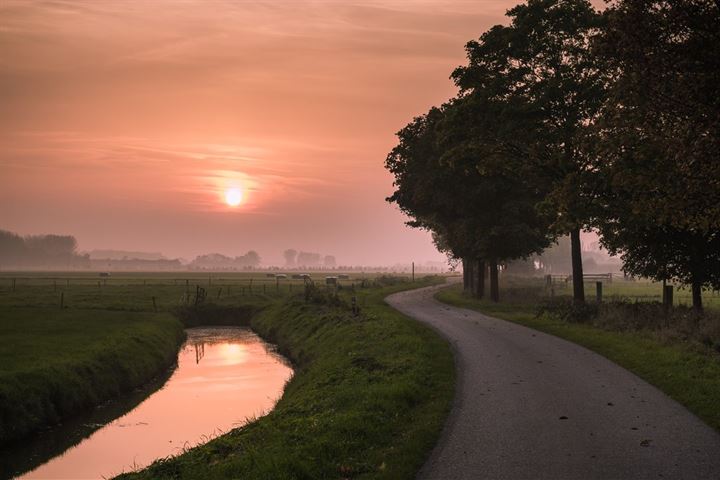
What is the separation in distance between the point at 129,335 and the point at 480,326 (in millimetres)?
21191

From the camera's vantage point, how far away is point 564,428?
510 inches

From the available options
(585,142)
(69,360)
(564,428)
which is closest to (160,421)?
(69,360)

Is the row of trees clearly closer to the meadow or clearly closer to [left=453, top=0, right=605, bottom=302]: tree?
[left=453, top=0, right=605, bottom=302]: tree

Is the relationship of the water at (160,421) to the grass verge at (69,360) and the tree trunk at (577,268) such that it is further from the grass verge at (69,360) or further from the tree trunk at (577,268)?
A: the tree trunk at (577,268)

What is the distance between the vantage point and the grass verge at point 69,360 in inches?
909

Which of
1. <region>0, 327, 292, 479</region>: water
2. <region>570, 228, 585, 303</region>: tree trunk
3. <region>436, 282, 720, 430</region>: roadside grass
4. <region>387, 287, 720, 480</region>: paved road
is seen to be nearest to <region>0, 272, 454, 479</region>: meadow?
<region>387, 287, 720, 480</region>: paved road

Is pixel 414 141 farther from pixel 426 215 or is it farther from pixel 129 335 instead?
pixel 129 335

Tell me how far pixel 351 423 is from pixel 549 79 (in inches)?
1083

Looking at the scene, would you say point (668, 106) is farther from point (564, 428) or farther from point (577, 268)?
point (577, 268)

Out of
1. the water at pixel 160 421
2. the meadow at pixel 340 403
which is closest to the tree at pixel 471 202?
the meadow at pixel 340 403

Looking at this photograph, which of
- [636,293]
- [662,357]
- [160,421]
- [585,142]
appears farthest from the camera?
[636,293]

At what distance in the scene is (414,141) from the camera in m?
53.6

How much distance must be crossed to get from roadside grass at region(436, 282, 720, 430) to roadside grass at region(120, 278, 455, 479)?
5834mm

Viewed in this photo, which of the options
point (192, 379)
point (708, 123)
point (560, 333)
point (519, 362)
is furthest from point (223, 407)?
point (708, 123)
